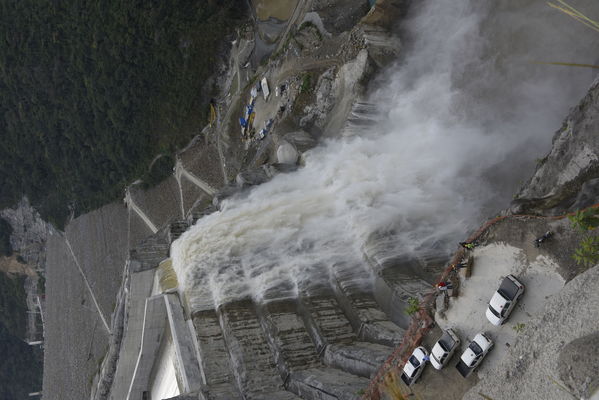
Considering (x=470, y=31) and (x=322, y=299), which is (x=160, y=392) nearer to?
(x=322, y=299)

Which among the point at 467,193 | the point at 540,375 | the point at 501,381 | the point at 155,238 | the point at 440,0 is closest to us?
the point at 540,375

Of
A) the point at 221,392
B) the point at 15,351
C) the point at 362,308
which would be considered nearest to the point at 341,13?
the point at 362,308

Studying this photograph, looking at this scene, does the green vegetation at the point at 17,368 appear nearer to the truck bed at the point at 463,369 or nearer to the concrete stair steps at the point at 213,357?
the concrete stair steps at the point at 213,357

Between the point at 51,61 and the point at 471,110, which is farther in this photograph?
the point at 51,61

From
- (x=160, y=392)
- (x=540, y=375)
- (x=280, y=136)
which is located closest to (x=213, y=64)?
(x=280, y=136)

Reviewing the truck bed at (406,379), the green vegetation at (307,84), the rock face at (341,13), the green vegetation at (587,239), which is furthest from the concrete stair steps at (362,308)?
the rock face at (341,13)

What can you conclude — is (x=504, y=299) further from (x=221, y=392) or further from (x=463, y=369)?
(x=221, y=392)
